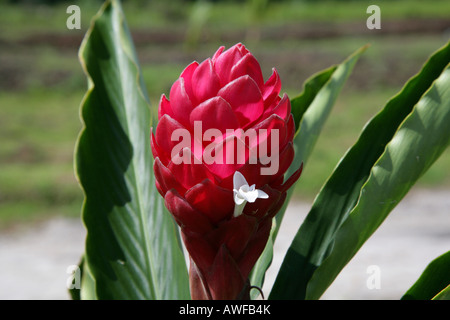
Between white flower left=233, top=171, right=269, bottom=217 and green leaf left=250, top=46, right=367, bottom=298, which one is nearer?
white flower left=233, top=171, right=269, bottom=217

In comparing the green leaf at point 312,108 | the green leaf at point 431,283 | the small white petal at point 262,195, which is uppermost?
the green leaf at point 312,108

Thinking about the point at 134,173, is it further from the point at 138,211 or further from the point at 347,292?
the point at 347,292

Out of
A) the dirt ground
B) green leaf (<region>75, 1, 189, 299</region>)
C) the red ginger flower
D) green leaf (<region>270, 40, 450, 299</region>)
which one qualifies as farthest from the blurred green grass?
the red ginger flower

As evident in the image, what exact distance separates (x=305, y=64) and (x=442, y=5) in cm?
406

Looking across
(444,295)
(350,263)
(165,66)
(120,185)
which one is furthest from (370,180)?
(165,66)

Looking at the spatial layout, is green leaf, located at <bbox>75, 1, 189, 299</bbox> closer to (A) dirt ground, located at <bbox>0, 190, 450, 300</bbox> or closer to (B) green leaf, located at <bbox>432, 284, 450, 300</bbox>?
(B) green leaf, located at <bbox>432, 284, 450, 300</bbox>

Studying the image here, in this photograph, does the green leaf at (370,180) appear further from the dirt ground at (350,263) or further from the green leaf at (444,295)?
the dirt ground at (350,263)

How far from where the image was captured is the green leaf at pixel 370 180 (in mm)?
546

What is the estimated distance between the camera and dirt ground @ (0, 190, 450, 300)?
2170 millimetres

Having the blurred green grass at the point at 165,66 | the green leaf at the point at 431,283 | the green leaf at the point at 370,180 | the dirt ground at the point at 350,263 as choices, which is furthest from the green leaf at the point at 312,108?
the blurred green grass at the point at 165,66

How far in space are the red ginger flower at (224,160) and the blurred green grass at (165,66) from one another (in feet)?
8.02

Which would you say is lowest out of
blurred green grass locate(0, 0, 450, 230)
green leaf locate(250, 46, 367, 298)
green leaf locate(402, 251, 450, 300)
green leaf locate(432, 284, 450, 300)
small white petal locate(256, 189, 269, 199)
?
green leaf locate(432, 284, 450, 300)

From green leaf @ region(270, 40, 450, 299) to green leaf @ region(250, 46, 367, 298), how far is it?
0.05 metres
